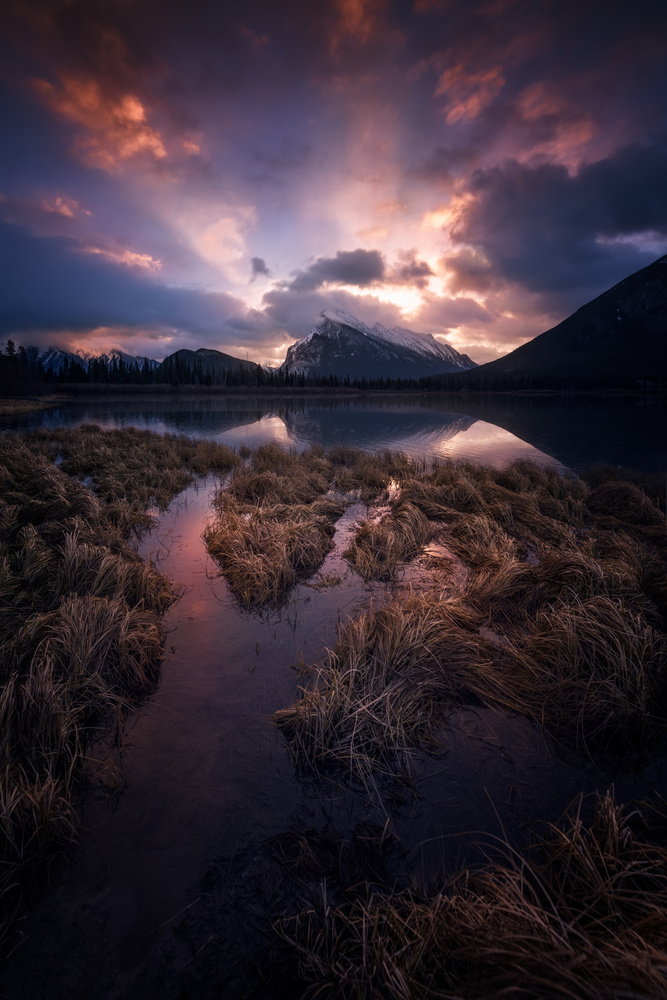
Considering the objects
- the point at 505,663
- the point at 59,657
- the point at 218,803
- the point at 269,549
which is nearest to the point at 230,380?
the point at 269,549

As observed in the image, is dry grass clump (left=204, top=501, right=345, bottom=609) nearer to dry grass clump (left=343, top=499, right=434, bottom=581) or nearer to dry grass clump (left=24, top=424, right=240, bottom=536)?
dry grass clump (left=343, top=499, right=434, bottom=581)

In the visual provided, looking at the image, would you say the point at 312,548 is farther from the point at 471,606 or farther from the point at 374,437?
the point at 374,437

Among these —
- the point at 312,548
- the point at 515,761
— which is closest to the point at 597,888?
the point at 515,761

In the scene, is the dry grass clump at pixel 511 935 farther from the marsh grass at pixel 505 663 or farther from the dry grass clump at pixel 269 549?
the dry grass clump at pixel 269 549

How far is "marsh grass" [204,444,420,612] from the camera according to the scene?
20.8 feet

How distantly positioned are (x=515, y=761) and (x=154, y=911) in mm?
2793

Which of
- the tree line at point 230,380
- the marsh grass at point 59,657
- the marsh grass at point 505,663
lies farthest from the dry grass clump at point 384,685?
the tree line at point 230,380

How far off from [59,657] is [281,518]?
5544 mm

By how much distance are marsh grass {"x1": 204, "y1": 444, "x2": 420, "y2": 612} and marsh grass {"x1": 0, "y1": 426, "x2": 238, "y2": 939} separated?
1386 millimetres

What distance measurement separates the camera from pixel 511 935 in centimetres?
162

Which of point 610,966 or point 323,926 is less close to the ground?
point 610,966

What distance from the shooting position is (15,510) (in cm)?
832

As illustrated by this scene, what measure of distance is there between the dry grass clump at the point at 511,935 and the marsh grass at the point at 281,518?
393 centimetres

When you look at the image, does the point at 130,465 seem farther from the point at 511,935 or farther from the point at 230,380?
the point at 230,380
